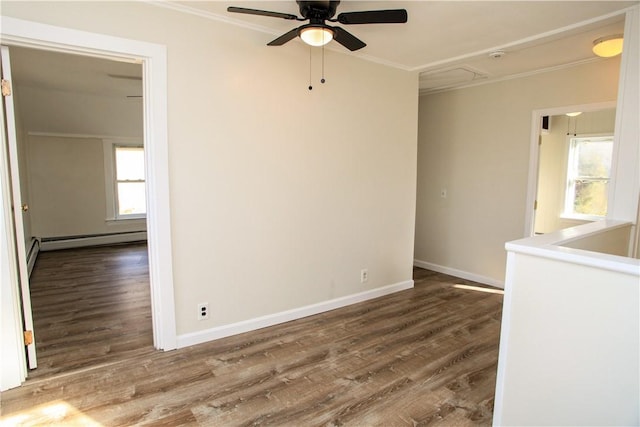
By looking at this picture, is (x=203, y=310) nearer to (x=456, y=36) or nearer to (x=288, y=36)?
(x=288, y=36)

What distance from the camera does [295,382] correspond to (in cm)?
239

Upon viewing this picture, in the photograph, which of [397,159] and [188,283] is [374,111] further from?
[188,283]

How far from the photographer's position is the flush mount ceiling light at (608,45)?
114 inches

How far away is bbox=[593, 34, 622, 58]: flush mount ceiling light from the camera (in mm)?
2888

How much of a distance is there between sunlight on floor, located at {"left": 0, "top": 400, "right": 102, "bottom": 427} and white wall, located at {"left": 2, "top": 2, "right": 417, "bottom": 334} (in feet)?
2.84

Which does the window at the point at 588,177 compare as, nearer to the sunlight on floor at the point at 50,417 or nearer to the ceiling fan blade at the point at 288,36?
the ceiling fan blade at the point at 288,36

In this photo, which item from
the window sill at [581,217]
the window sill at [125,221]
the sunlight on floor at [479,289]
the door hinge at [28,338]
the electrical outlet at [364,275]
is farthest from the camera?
the window sill at [125,221]

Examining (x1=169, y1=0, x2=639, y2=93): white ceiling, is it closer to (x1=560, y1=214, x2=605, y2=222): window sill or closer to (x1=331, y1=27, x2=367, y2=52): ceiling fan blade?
(x1=331, y1=27, x2=367, y2=52): ceiling fan blade

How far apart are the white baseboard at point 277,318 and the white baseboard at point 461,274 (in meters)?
1.07

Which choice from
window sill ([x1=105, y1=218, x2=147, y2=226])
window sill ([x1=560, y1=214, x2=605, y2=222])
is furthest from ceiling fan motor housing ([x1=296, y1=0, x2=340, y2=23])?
window sill ([x1=105, y1=218, x2=147, y2=226])

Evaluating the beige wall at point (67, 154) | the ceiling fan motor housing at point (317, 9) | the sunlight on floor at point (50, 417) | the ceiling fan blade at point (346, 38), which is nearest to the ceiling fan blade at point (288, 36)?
the ceiling fan motor housing at point (317, 9)

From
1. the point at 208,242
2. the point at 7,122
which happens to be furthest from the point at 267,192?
the point at 7,122

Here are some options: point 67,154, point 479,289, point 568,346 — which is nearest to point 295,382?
point 568,346

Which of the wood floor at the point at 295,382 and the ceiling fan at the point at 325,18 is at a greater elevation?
the ceiling fan at the point at 325,18
